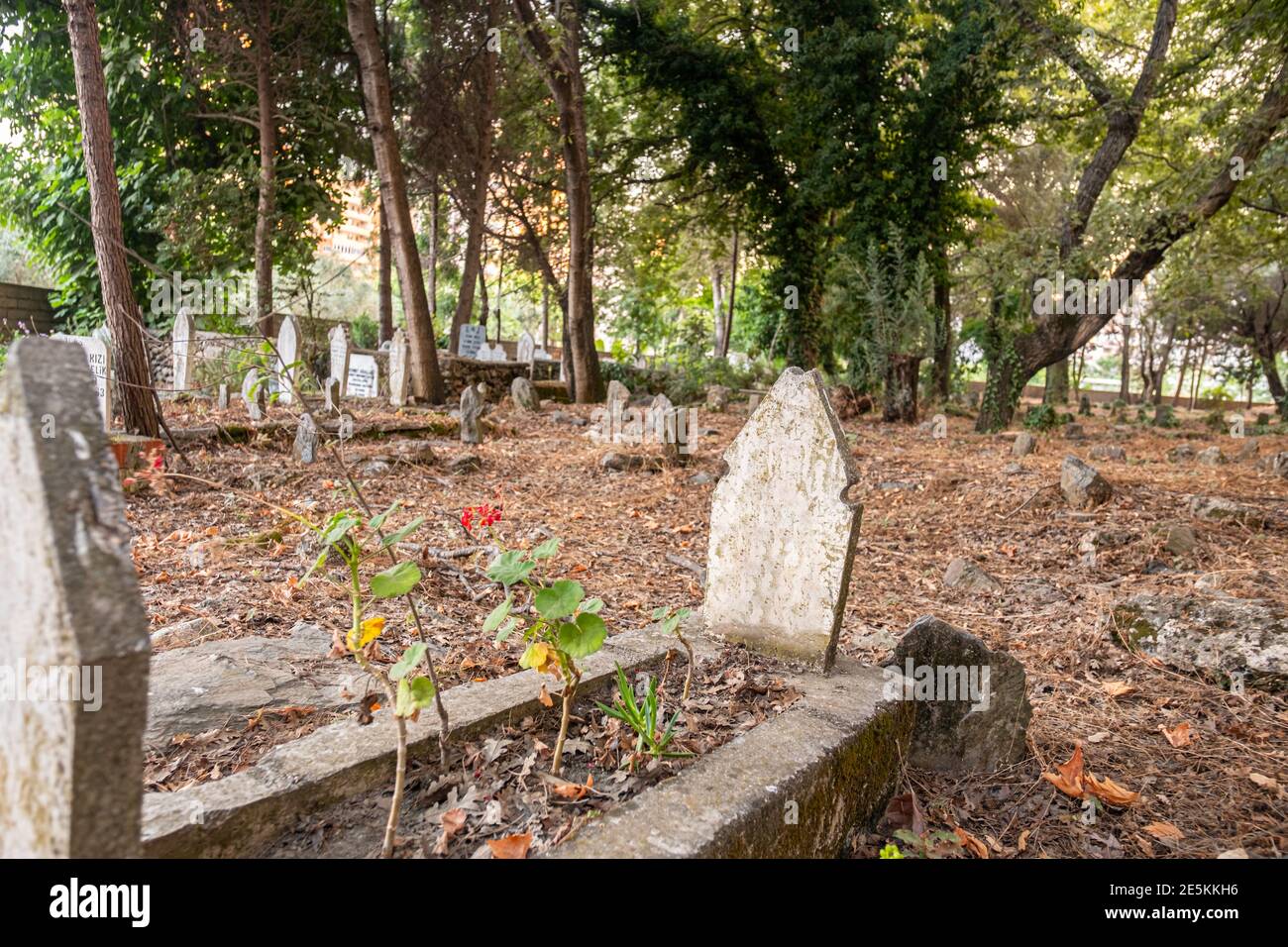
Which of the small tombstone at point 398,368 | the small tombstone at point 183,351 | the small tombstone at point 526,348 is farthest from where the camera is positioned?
the small tombstone at point 526,348

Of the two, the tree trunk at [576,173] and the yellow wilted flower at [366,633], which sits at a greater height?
the tree trunk at [576,173]

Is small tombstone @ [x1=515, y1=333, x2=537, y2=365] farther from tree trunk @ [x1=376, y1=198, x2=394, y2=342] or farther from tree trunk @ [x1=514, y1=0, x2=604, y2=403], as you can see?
tree trunk @ [x1=514, y1=0, x2=604, y2=403]

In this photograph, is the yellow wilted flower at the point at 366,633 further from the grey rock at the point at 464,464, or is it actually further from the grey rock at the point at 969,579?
the grey rock at the point at 464,464

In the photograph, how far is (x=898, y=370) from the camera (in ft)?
Answer: 40.1

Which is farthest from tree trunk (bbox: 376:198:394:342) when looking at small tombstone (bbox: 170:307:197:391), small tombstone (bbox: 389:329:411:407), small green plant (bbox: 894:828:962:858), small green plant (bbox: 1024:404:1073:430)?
small green plant (bbox: 894:828:962:858)

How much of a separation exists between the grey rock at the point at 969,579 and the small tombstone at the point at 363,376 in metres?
10.3

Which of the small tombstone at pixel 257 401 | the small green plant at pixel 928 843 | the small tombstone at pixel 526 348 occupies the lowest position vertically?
the small green plant at pixel 928 843

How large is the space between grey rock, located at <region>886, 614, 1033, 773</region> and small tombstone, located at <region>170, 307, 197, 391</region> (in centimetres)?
1080

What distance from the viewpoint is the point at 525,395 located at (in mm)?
12914

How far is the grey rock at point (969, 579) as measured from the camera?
471 cm

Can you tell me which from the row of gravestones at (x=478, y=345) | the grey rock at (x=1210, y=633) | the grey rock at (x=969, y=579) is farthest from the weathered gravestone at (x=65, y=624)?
the row of gravestones at (x=478, y=345)

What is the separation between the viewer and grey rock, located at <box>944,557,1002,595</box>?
4.71 meters

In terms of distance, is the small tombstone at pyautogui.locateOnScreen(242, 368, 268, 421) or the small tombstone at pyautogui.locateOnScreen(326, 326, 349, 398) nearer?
the small tombstone at pyautogui.locateOnScreen(242, 368, 268, 421)
